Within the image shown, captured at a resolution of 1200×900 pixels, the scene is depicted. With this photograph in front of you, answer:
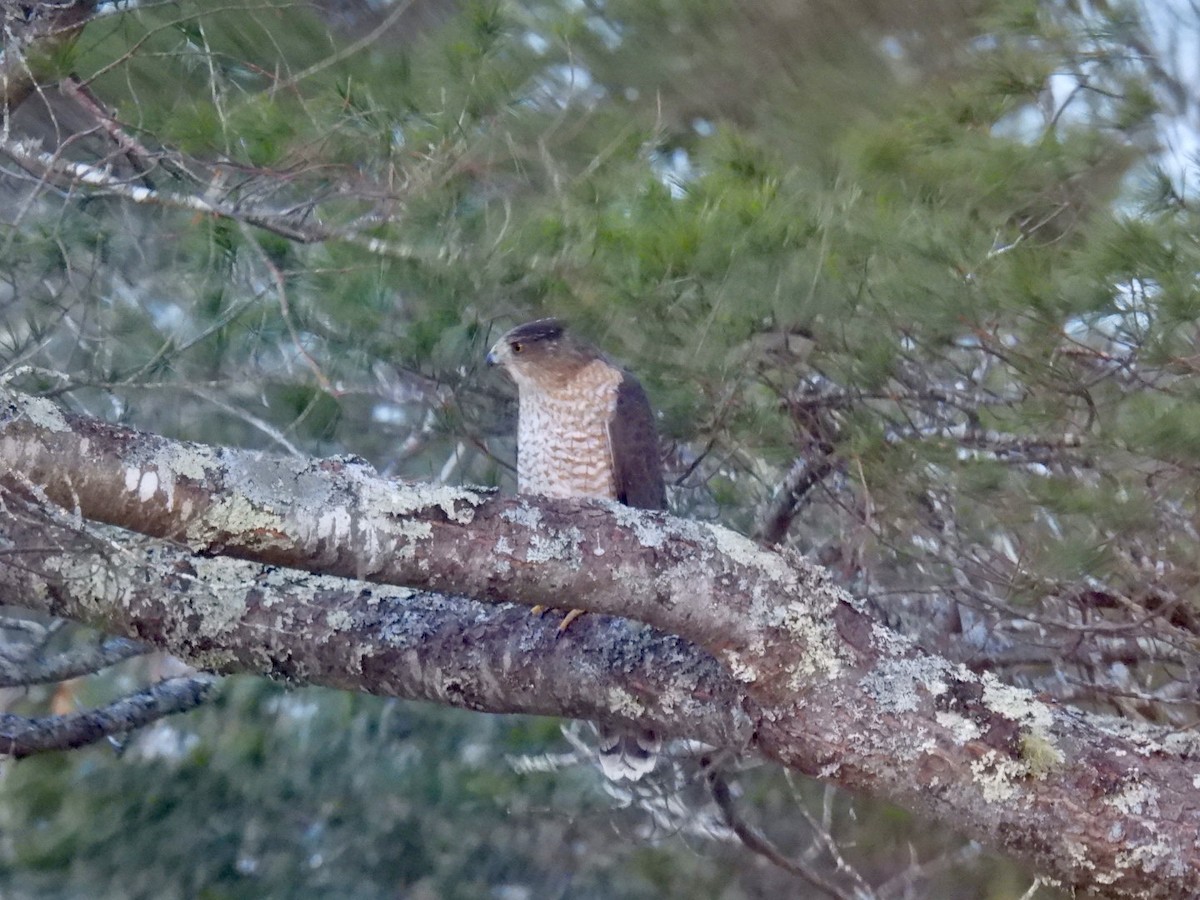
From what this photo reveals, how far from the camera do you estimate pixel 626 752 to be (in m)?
3.30

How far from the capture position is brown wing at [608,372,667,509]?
3.42 m

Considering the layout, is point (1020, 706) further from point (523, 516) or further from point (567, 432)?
point (567, 432)

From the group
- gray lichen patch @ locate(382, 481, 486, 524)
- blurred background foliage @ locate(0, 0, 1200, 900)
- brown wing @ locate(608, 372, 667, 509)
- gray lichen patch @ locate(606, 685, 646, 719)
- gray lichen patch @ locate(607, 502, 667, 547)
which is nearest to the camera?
gray lichen patch @ locate(382, 481, 486, 524)

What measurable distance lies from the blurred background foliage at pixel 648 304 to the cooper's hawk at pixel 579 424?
11 centimetres

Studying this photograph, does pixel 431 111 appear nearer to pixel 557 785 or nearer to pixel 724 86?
pixel 724 86

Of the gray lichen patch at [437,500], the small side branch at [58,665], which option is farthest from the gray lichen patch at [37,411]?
the small side branch at [58,665]

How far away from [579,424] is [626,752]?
0.91 metres

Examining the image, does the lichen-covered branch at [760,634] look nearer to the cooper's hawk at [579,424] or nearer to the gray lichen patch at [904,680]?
the gray lichen patch at [904,680]

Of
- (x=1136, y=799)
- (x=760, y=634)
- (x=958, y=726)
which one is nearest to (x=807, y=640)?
(x=760, y=634)

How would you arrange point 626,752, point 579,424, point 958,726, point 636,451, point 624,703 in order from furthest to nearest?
point 579,424
point 636,451
point 626,752
point 624,703
point 958,726

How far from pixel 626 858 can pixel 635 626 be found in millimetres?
2090

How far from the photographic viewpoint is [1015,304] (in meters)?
2.57

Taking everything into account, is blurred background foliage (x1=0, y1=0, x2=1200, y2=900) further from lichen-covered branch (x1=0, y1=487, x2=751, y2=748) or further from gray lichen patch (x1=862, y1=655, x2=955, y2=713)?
gray lichen patch (x1=862, y1=655, x2=955, y2=713)

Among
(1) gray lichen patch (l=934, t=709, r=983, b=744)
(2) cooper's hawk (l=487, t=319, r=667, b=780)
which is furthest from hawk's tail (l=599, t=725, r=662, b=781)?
(1) gray lichen patch (l=934, t=709, r=983, b=744)
